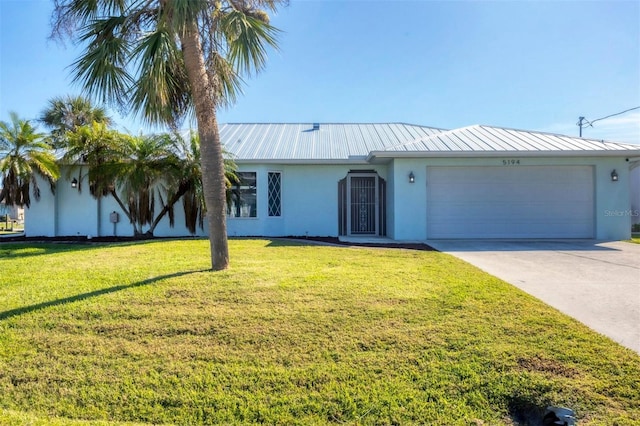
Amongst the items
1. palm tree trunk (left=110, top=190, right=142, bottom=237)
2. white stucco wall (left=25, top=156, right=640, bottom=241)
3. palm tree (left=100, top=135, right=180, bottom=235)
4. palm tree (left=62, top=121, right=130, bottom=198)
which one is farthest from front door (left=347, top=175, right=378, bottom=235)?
palm tree (left=62, top=121, right=130, bottom=198)

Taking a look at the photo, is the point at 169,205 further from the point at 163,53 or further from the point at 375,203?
the point at 163,53

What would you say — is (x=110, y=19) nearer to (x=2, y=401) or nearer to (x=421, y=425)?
(x=2, y=401)

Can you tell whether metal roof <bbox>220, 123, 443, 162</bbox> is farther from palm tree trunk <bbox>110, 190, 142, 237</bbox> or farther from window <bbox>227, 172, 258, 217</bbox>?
palm tree trunk <bbox>110, 190, 142, 237</bbox>

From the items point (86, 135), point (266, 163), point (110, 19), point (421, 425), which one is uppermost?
point (110, 19)

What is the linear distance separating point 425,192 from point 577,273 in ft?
18.8

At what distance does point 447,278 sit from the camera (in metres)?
5.89

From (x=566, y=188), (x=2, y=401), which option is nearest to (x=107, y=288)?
(x=2, y=401)

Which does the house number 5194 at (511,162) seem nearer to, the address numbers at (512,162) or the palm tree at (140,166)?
the address numbers at (512,162)

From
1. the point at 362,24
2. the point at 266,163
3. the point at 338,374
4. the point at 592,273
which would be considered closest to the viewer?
the point at 338,374

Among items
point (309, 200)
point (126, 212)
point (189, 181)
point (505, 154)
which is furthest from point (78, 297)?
point (505, 154)

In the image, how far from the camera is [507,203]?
40.4 feet

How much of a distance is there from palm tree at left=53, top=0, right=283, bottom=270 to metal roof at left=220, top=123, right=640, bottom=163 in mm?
6282

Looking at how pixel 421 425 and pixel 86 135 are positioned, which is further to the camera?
pixel 86 135

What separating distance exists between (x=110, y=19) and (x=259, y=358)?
21.2 ft
